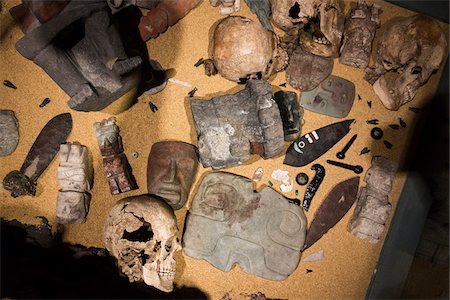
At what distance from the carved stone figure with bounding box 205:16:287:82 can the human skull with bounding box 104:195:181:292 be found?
4.09 feet

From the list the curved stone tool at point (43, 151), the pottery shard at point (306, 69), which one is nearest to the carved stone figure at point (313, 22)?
the pottery shard at point (306, 69)

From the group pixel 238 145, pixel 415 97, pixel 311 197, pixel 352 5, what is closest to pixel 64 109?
pixel 238 145

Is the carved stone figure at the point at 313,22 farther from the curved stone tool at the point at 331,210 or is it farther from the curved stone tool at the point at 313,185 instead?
the curved stone tool at the point at 331,210

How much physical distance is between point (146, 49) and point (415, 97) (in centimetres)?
242

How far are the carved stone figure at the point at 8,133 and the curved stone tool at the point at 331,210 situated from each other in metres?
2.64

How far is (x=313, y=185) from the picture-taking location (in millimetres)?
3660

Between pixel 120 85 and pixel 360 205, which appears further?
pixel 360 205

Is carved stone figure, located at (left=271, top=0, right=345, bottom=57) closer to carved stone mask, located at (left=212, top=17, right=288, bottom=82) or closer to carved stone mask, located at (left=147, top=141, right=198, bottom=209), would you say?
carved stone mask, located at (left=212, top=17, right=288, bottom=82)

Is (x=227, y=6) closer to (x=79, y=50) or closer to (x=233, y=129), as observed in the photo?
(x=233, y=129)

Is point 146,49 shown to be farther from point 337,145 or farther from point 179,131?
point 337,145

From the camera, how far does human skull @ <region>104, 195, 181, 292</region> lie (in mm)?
3264

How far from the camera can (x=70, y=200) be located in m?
3.44

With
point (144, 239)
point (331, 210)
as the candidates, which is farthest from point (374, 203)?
point (144, 239)

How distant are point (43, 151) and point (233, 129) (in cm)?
162
